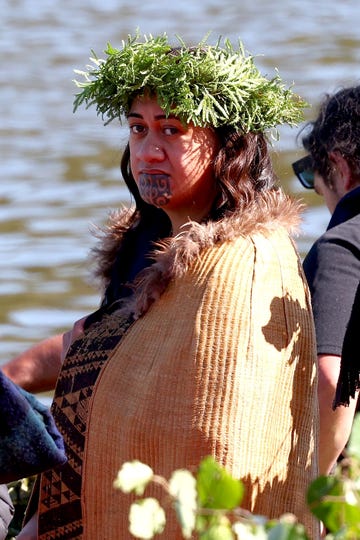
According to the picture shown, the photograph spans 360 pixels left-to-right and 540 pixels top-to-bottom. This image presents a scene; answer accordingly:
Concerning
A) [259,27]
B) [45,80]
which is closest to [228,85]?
[45,80]

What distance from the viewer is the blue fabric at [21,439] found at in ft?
5.45

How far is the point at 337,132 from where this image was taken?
345 cm

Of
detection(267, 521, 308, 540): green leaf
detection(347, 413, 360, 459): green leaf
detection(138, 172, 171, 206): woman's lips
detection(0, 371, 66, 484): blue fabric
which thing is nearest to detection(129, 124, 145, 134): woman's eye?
detection(138, 172, 171, 206): woman's lips

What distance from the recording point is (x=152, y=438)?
8.32ft

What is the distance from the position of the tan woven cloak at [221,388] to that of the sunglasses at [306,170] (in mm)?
996

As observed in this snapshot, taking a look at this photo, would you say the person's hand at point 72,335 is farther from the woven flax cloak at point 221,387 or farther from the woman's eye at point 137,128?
the woman's eye at point 137,128

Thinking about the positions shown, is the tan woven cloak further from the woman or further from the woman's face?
the woman's face

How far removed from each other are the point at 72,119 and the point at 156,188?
305 inches

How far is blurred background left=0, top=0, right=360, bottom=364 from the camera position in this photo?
7434 mm

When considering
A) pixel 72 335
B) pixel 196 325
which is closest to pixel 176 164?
pixel 196 325

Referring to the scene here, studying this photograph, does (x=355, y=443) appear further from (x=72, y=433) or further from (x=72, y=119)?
(x=72, y=119)

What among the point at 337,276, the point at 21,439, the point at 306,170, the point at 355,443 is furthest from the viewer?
the point at 306,170

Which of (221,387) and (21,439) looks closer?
(21,439)

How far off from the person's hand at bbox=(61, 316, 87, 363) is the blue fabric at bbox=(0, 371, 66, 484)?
1.11 metres
